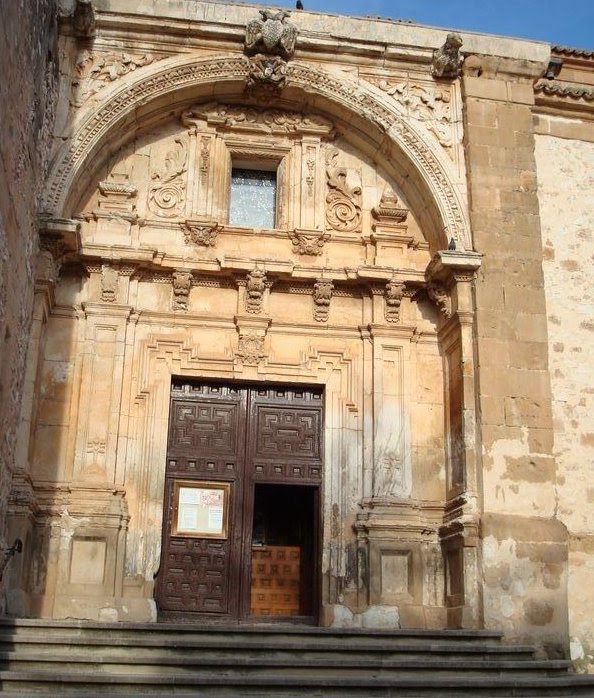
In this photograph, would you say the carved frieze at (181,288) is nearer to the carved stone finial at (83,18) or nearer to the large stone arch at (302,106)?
the large stone arch at (302,106)

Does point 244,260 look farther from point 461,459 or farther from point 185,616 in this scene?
point 185,616

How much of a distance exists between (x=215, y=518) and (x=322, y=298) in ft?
8.65

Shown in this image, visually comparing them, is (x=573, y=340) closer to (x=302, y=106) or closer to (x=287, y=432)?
(x=287, y=432)

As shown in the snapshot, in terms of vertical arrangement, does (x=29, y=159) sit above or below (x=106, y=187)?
below

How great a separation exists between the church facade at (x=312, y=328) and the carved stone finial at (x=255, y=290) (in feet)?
0.15

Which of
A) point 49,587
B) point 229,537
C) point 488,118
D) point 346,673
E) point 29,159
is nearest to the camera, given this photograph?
point 346,673

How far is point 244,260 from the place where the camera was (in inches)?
407

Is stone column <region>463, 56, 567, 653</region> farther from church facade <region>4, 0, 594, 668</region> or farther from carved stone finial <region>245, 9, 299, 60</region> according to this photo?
carved stone finial <region>245, 9, 299, 60</region>

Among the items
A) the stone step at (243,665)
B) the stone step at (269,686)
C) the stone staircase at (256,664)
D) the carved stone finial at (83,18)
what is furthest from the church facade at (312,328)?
the stone step at (269,686)

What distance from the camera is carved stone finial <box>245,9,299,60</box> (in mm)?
10500

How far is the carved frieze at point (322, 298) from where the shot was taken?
415 inches

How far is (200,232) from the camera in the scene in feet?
34.7

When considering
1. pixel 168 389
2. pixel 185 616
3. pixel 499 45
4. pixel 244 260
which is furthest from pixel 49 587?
pixel 499 45

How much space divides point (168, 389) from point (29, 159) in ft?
9.24
